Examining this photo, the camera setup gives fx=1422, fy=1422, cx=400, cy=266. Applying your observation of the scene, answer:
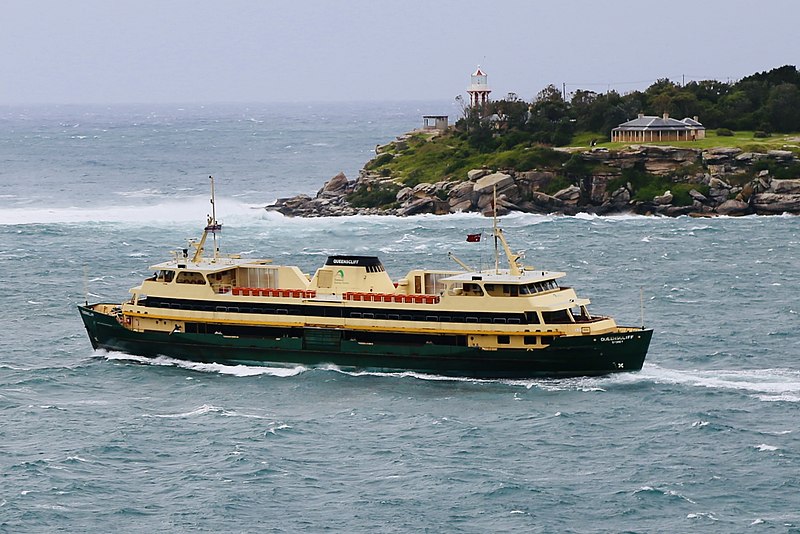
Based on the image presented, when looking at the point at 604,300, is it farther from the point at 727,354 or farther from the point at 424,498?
Answer: the point at 424,498

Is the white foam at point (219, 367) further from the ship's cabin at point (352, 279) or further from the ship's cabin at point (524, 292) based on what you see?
the ship's cabin at point (524, 292)

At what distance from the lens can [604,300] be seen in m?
71.8

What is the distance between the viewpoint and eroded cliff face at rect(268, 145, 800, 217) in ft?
348

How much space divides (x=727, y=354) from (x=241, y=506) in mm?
25302

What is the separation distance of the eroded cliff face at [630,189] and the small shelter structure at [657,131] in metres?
6.85

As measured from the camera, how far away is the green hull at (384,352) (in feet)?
179

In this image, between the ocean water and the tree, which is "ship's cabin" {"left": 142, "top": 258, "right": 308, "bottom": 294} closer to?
the ocean water

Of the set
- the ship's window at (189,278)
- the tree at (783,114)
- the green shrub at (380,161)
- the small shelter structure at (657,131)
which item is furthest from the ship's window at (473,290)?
the tree at (783,114)

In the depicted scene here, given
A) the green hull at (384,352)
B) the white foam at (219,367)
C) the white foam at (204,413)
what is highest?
the green hull at (384,352)

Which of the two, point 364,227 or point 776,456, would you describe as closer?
point 776,456

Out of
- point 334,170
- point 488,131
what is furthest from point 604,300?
point 334,170

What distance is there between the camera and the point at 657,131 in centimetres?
12006

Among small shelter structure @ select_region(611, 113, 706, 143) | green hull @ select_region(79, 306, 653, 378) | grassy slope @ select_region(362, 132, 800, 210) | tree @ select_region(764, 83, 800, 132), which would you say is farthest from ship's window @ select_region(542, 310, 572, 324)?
tree @ select_region(764, 83, 800, 132)

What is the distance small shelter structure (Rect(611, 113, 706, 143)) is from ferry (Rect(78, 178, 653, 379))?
64.4 m
